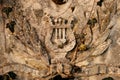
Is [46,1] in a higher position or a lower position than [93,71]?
higher

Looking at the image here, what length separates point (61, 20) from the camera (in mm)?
18969

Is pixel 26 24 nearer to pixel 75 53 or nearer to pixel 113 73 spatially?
pixel 75 53

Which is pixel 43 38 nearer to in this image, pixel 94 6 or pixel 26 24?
pixel 26 24

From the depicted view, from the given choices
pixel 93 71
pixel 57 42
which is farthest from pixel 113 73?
pixel 57 42

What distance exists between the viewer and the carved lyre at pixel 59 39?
18812 mm

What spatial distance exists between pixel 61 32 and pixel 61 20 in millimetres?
378

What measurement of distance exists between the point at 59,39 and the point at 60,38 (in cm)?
5

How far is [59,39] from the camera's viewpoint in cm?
1883

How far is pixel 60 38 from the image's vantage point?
1886 cm

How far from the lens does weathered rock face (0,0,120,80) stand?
18812mm

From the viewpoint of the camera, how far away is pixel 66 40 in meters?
18.9

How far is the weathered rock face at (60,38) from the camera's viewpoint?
18812 millimetres

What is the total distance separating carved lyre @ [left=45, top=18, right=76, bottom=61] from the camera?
1881 centimetres

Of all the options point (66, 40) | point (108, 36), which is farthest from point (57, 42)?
point (108, 36)
